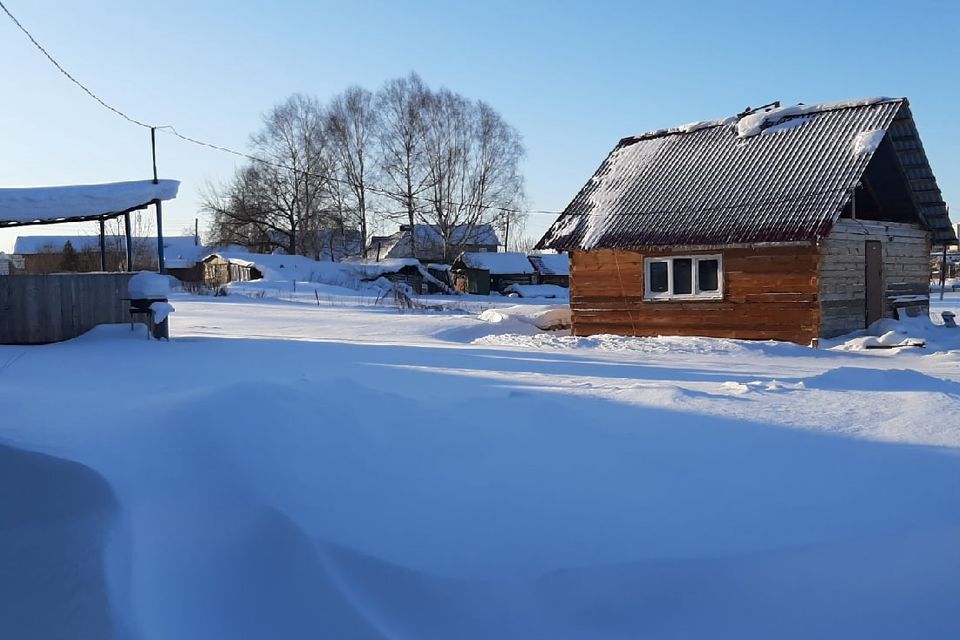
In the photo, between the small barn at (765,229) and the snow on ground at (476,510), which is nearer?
the snow on ground at (476,510)

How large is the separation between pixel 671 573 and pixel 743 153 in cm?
1495

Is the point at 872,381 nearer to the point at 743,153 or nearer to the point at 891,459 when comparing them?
the point at 891,459

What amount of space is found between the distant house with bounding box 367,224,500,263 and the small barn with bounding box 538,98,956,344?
40.9m

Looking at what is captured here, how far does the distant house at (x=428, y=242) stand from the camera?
60375 mm

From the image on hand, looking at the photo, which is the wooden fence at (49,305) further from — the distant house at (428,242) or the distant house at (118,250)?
the distant house at (428,242)

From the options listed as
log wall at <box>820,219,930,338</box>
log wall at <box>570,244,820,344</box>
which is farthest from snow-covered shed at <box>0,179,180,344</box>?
log wall at <box>820,219,930,338</box>

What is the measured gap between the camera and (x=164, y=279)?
1397cm

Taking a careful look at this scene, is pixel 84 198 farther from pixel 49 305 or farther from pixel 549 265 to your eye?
pixel 549 265

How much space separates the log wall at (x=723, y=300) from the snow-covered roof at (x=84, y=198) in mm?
9175

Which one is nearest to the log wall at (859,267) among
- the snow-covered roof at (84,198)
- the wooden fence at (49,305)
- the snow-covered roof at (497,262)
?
the snow-covered roof at (84,198)

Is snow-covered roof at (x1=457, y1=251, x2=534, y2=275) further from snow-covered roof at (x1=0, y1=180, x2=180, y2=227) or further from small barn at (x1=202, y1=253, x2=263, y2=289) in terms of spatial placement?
snow-covered roof at (x1=0, y1=180, x2=180, y2=227)

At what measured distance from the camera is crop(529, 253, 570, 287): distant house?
61.1 meters

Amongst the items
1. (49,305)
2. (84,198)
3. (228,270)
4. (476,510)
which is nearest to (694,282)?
(84,198)

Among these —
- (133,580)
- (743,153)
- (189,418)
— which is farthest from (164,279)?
(743,153)
